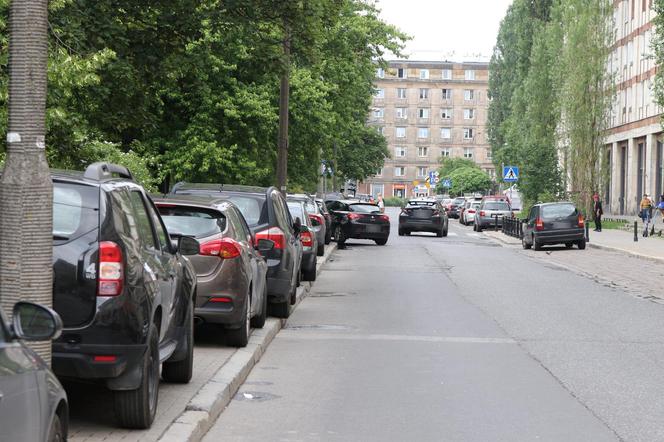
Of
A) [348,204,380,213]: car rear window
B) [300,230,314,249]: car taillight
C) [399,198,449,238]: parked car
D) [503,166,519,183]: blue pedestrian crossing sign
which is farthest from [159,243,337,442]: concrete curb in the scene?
[503,166,519,183]: blue pedestrian crossing sign

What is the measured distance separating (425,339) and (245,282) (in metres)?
2.77

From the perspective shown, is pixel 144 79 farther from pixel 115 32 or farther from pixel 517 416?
pixel 517 416

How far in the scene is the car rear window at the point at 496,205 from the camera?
58594 mm

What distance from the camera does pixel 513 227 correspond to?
1916 inches

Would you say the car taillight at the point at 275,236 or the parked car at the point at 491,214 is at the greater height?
the car taillight at the point at 275,236

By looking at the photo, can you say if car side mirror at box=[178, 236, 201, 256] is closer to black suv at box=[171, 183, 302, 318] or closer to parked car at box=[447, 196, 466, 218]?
black suv at box=[171, 183, 302, 318]

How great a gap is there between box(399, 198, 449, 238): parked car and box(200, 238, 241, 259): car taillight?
122ft

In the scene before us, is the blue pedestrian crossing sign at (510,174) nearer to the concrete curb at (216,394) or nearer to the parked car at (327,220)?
the parked car at (327,220)

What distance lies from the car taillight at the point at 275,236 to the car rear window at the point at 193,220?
2.98 metres

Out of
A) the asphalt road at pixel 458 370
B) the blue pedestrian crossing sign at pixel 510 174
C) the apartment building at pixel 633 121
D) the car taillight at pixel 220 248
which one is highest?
the apartment building at pixel 633 121

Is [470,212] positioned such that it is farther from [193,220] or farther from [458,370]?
[458,370]

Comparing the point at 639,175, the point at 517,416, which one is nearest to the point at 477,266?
the point at 517,416

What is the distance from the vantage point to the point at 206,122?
32.3m

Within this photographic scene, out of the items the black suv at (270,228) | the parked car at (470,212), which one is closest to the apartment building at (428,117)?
the parked car at (470,212)
